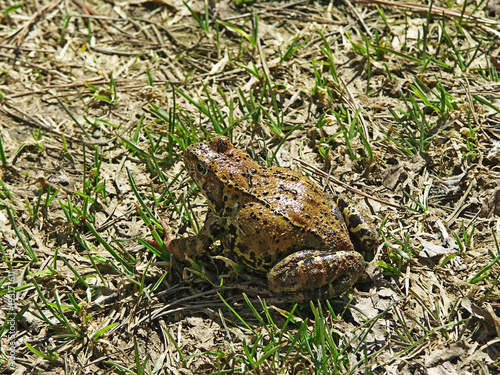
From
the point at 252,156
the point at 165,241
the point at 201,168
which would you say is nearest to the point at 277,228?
the point at 201,168

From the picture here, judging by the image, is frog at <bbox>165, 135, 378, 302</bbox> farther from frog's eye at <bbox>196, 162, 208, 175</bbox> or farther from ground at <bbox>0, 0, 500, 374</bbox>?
ground at <bbox>0, 0, 500, 374</bbox>

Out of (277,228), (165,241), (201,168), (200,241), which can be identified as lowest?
(165,241)

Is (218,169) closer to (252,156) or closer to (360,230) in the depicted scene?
(252,156)

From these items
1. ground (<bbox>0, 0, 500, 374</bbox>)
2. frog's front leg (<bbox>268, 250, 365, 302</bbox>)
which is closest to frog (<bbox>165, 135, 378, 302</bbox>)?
frog's front leg (<bbox>268, 250, 365, 302</bbox>)

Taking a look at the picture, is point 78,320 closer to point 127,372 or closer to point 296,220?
point 127,372

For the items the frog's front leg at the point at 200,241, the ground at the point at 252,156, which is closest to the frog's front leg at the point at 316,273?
the ground at the point at 252,156

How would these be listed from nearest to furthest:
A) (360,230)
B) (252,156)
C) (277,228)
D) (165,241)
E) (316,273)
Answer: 1. (316,273)
2. (277,228)
3. (360,230)
4. (165,241)
5. (252,156)

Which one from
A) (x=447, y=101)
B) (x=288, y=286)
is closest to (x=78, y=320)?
(x=288, y=286)
